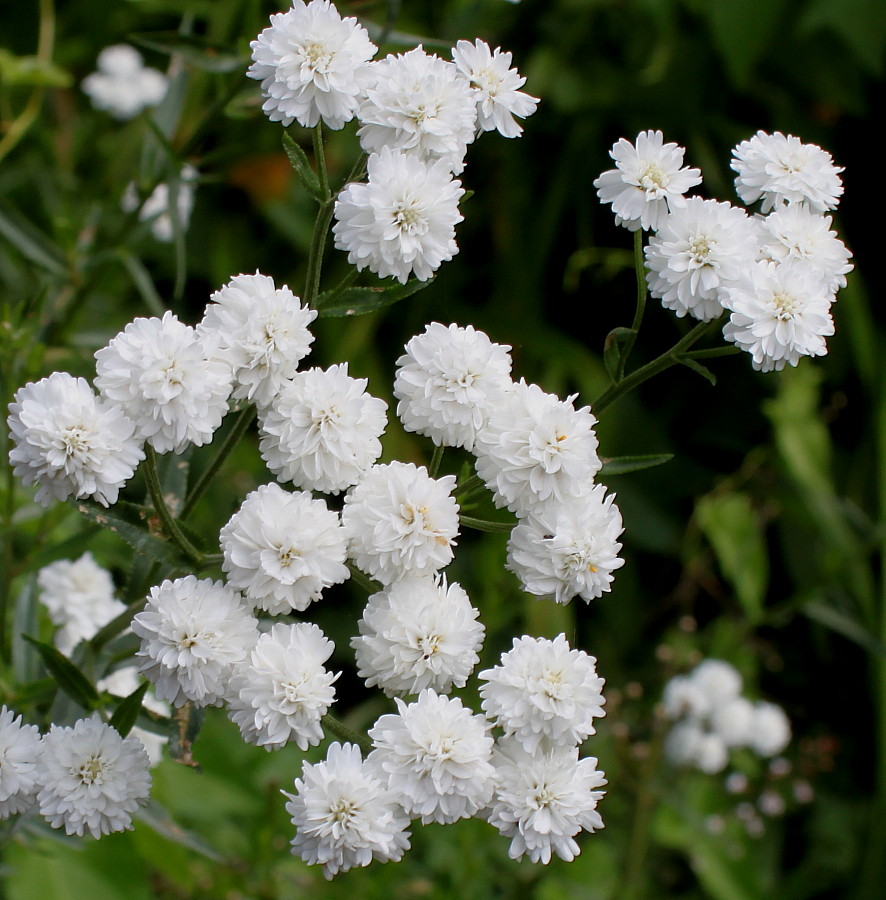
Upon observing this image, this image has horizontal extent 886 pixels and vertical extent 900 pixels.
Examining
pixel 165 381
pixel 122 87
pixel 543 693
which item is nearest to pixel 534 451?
pixel 543 693

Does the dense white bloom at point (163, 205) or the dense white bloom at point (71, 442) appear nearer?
the dense white bloom at point (71, 442)

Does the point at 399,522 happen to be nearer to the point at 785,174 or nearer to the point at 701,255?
the point at 701,255

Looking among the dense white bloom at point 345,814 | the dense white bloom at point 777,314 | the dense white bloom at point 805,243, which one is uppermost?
the dense white bloom at point 805,243

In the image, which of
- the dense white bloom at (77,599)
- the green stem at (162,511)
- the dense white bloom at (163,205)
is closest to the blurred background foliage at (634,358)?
the dense white bloom at (163,205)

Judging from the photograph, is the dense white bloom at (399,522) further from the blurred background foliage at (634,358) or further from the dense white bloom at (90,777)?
the blurred background foliage at (634,358)

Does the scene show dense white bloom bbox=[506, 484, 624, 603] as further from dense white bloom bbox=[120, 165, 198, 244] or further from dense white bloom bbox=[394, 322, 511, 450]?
dense white bloom bbox=[120, 165, 198, 244]

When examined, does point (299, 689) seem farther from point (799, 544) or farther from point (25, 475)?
point (799, 544)

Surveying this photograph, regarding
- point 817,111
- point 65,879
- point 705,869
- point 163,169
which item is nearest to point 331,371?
point 163,169
